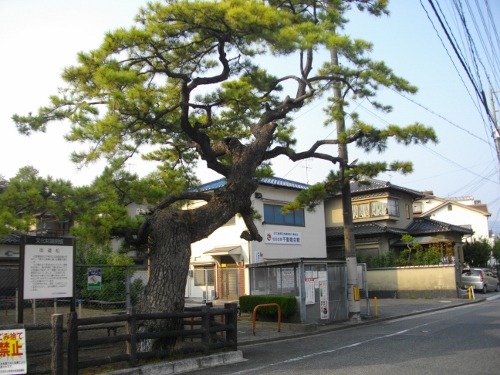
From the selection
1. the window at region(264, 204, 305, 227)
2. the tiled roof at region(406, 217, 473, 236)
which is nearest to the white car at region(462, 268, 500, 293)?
the tiled roof at region(406, 217, 473, 236)

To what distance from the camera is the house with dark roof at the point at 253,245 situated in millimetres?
25938

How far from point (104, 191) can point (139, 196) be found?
1.01 m

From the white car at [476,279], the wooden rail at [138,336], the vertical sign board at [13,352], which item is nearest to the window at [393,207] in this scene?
the white car at [476,279]

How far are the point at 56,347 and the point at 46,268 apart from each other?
70.3 inches

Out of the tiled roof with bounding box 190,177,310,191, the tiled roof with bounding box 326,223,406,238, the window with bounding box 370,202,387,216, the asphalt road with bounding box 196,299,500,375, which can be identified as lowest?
the asphalt road with bounding box 196,299,500,375

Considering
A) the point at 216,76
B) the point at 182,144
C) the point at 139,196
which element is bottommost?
the point at 139,196

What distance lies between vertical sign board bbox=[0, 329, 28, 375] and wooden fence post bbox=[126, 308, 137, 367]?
1840mm

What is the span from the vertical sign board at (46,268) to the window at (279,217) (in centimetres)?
1801

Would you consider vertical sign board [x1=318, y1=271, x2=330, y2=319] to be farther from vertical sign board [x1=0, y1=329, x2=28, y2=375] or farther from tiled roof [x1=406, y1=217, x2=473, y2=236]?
tiled roof [x1=406, y1=217, x2=473, y2=236]

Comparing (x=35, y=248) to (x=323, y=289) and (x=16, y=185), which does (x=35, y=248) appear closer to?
(x=16, y=185)

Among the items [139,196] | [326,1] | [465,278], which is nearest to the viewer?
[139,196]

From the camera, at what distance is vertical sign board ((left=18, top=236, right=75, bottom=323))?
8609 millimetres

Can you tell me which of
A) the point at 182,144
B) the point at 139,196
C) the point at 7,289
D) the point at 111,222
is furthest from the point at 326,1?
the point at 7,289

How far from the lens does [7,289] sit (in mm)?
22734
